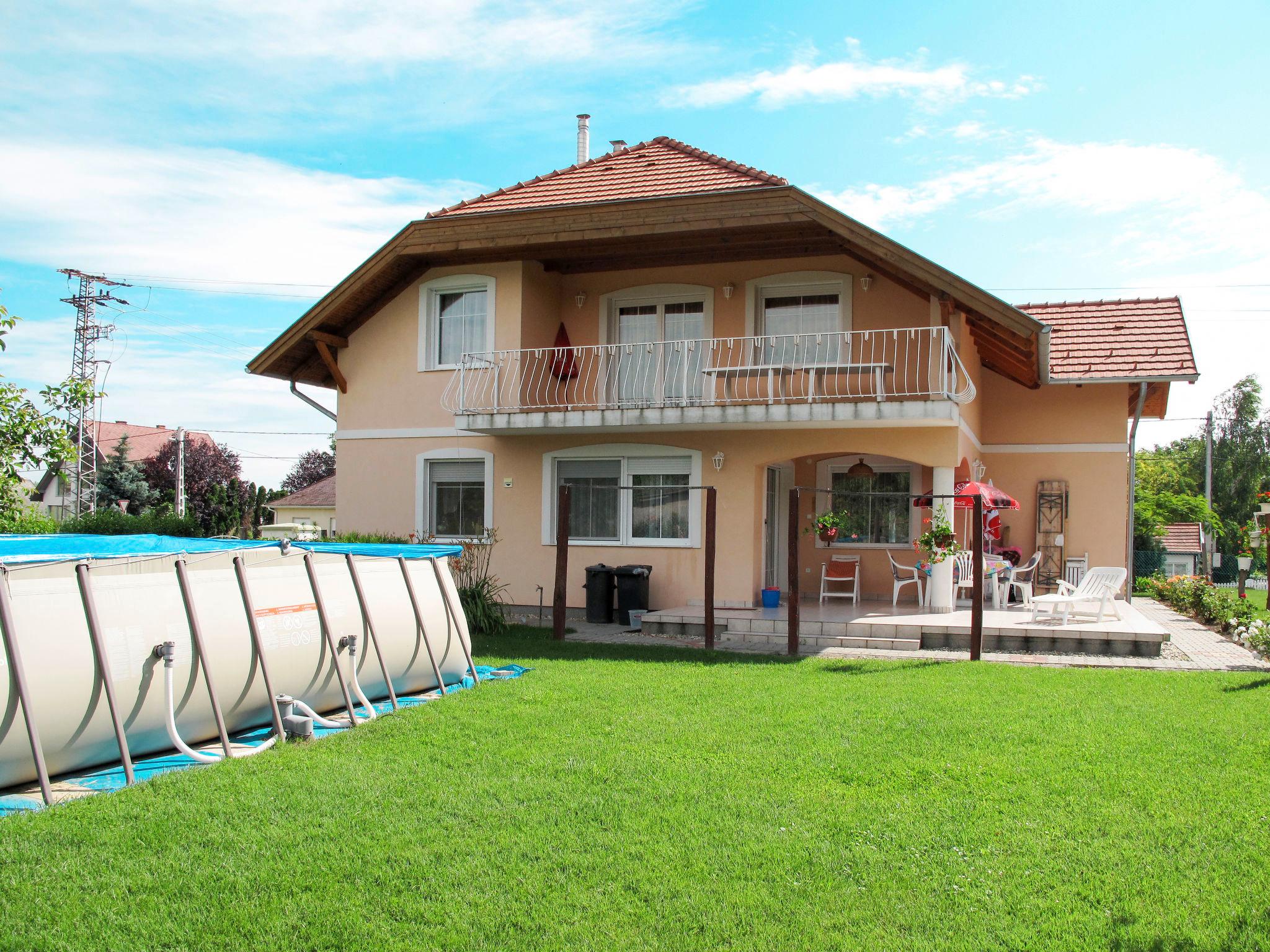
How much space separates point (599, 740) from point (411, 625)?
2.38 metres

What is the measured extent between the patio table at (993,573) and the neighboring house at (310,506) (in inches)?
1361

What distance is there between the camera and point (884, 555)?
605 inches

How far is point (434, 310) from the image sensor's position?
598 inches

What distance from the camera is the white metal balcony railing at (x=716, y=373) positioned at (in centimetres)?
1287

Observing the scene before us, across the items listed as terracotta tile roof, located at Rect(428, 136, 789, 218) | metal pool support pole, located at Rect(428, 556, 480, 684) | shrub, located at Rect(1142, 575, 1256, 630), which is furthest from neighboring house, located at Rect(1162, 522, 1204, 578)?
metal pool support pole, located at Rect(428, 556, 480, 684)

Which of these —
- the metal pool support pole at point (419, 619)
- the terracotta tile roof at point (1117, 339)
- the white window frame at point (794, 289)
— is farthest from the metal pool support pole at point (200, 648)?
the terracotta tile roof at point (1117, 339)

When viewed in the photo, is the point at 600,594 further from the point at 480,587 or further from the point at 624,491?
the point at 480,587

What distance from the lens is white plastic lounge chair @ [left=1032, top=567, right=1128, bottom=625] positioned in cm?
1179

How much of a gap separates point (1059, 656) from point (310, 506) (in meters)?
39.0

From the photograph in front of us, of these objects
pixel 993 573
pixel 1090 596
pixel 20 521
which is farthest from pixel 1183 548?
pixel 20 521

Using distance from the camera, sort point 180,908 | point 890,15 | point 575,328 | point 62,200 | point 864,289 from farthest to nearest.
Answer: point 575,328 < point 864,289 < point 62,200 < point 890,15 < point 180,908

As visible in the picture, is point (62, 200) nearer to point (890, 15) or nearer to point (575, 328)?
point (575, 328)

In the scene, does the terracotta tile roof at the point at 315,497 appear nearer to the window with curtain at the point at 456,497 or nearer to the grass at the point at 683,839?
the window with curtain at the point at 456,497

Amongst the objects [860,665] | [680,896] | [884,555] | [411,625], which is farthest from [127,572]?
[884,555]
